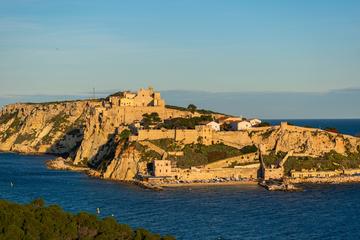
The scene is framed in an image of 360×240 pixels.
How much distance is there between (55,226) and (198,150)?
157ft

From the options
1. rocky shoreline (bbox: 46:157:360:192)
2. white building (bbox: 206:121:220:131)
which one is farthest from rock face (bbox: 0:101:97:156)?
rocky shoreline (bbox: 46:157:360:192)

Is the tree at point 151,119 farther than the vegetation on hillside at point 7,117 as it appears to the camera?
No

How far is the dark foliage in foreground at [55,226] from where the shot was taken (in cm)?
3341

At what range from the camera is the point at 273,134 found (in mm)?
86062

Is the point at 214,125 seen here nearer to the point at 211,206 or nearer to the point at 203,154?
the point at 203,154

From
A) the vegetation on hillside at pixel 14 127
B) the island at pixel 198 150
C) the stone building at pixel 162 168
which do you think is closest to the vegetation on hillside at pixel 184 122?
the island at pixel 198 150

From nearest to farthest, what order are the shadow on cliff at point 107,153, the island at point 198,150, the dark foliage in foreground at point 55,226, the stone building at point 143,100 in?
the dark foliage in foreground at point 55,226
the island at point 198,150
the shadow on cliff at point 107,153
the stone building at point 143,100

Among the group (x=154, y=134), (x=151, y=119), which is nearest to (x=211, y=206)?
(x=154, y=134)

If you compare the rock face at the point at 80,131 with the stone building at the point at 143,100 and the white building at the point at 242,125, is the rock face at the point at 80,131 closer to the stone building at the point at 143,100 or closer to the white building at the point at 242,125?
the stone building at the point at 143,100

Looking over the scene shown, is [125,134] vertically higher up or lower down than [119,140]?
higher up

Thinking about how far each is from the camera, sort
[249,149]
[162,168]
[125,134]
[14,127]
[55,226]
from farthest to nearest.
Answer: [14,127] < [125,134] < [249,149] < [162,168] < [55,226]

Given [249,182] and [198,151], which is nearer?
[249,182]

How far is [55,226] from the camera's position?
35031 millimetres

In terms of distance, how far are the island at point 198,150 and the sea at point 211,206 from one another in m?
3.93
